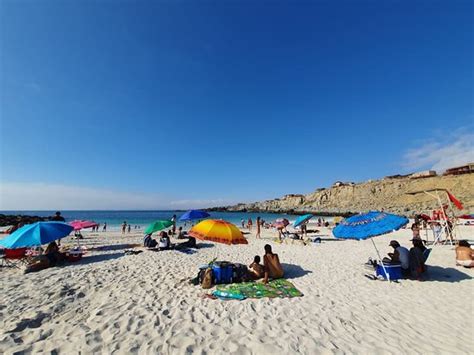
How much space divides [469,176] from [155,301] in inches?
3221

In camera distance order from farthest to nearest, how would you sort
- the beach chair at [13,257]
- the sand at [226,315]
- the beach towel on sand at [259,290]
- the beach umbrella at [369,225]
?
the beach chair at [13,257] → the beach umbrella at [369,225] → the beach towel on sand at [259,290] → the sand at [226,315]

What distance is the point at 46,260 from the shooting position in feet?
30.1

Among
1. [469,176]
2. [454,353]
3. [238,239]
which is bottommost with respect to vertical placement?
[454,353]

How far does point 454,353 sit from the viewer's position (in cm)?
388

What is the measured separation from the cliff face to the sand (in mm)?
49652

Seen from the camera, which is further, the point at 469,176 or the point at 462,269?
the point at 469,176

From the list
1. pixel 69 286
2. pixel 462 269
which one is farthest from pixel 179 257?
pixel 462 269

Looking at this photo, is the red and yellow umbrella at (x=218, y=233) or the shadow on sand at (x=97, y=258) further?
the shadow on sand at (x=97, y=258)

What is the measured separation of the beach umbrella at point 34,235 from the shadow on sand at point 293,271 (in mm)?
8383

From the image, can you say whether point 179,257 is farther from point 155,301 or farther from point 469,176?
point 469,176

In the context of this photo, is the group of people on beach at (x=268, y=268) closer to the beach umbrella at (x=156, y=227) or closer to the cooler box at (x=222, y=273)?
the cooler box at (x=222, y=273)

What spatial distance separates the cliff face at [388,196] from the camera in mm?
54859

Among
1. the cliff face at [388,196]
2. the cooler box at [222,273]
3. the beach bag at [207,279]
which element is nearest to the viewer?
the beach bag at [207,279]

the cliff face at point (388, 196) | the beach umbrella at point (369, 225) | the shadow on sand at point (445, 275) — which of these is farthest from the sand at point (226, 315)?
the cliff face at point (388, 196)
